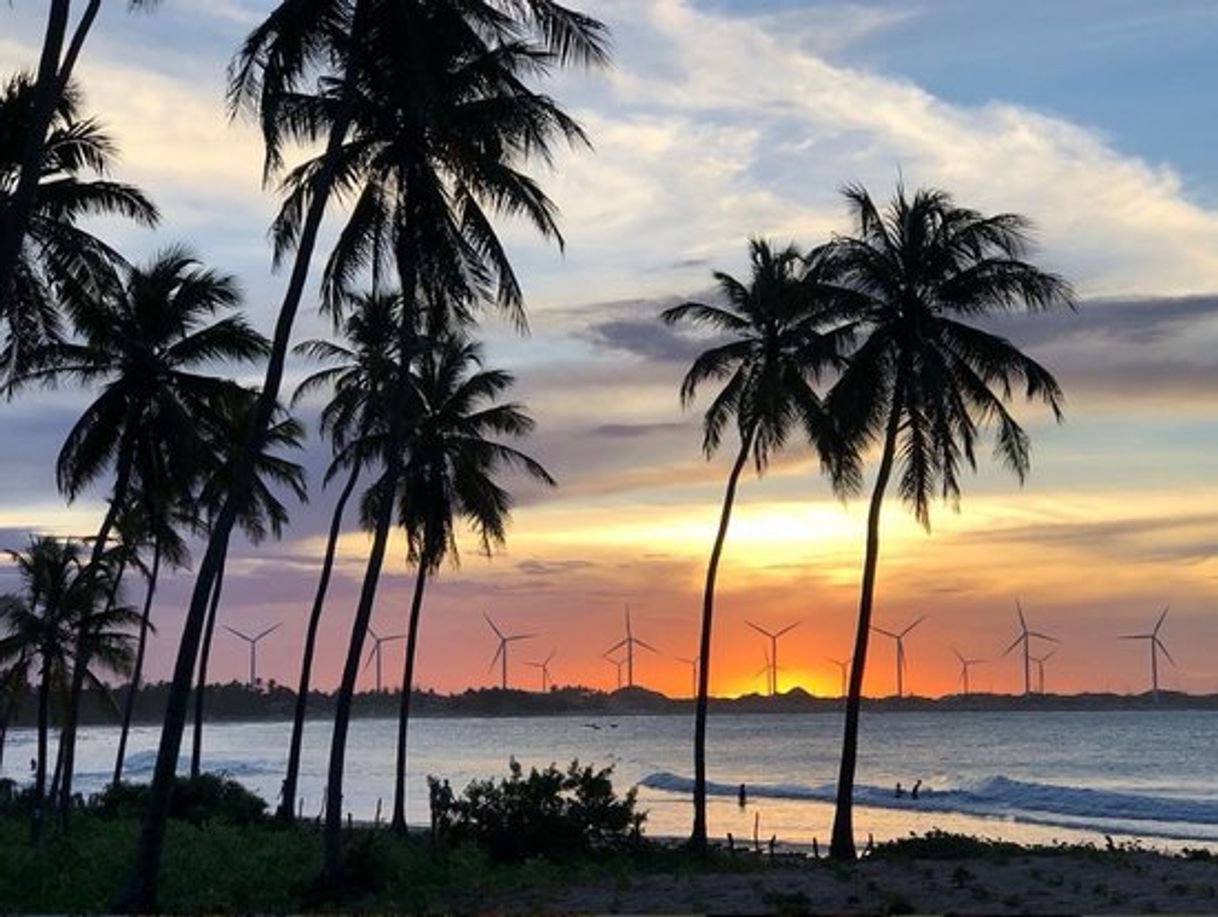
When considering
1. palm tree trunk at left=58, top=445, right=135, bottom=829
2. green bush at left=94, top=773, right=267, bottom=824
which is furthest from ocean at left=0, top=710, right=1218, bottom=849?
palm tree trunk at left=58, top=445, right=135, bottom=829

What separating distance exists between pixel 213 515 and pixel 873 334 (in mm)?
25457

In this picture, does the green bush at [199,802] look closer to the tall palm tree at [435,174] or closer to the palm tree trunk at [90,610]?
the palm tree trunk at [90,610]

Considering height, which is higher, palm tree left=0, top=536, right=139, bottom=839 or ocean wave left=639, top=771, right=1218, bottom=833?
palm tree left=0, top=536, right=139, bottom=839

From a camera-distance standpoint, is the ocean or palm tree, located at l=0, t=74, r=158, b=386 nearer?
palm tree, located at l=0, t=74, r=158, b=386

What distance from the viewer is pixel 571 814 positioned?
123ft

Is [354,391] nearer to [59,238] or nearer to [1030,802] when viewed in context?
[59,238]

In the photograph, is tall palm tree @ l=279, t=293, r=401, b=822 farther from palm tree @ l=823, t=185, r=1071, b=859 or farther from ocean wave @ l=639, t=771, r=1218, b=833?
ocean wave @ l=639, t=771, r=1218, b=833

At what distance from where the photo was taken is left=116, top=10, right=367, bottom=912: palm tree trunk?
82.6 feet

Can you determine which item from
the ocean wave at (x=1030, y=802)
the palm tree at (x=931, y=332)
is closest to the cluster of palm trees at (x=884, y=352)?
the palm tree at (x=931, y=332)

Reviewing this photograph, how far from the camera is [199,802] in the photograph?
51906 mm

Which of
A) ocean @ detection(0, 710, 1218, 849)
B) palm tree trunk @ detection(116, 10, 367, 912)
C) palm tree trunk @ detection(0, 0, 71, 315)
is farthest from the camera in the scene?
ocean @ detection(0, 710, 1218, 849)

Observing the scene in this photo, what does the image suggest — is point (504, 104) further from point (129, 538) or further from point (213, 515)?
point (213, 515)

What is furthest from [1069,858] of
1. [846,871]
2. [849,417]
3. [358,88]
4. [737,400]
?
[358,88]

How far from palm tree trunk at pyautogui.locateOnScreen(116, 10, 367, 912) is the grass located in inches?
66.6
